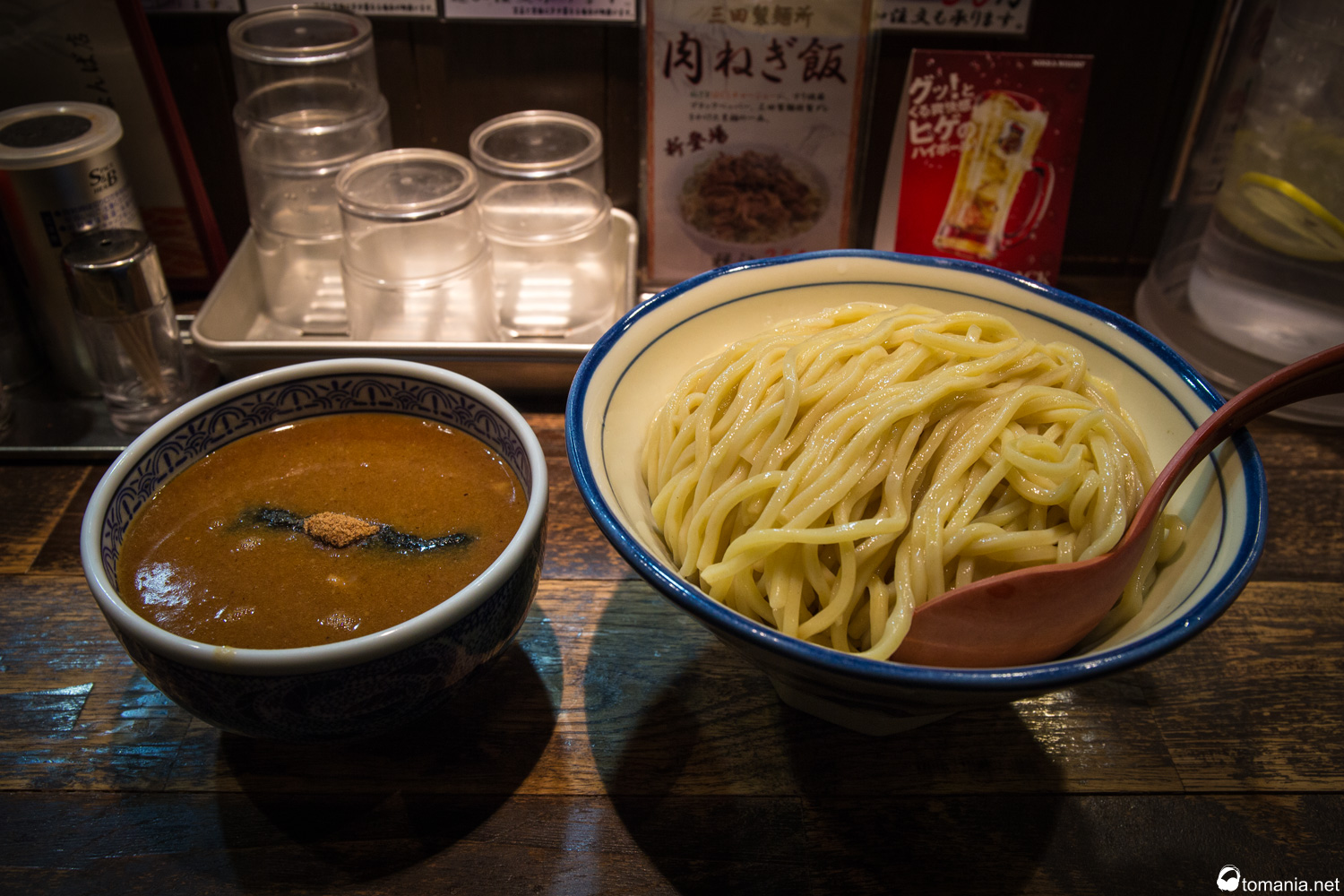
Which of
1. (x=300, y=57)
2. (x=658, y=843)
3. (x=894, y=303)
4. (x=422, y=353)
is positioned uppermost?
(x=300, y=57)

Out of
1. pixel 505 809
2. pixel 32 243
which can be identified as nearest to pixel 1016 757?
pixel 505 809

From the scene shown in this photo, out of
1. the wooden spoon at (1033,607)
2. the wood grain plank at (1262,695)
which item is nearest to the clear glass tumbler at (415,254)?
the wooden spoon at (1033,607)

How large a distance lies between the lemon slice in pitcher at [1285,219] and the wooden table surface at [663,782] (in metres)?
0.88

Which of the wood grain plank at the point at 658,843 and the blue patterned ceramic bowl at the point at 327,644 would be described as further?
A: the wood grain plank at the point at 658,843

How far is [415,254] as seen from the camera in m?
2.09

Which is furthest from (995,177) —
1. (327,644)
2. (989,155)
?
(327,644)

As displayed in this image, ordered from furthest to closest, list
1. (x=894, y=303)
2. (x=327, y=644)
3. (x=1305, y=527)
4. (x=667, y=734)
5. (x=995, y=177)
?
(x=995, y=177), (x=1305, y=527), (x=894, y=303), (x=667, y=734), (x=327, y=644)

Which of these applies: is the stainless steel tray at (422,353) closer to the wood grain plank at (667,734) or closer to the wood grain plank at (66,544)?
the wood grain plank at (66,544)

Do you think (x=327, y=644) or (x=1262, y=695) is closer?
(x=327, y=644)

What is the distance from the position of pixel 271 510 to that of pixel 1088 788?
4.16ft

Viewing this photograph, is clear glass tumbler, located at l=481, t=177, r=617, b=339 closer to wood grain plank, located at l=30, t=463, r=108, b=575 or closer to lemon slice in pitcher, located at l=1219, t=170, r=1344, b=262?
wood grain plank, located at l=30, t=463, r=108, b=575

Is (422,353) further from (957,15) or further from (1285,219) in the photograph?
(1285,219)

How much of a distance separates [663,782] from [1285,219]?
1.83 meters

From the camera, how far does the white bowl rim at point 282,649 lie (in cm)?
99
